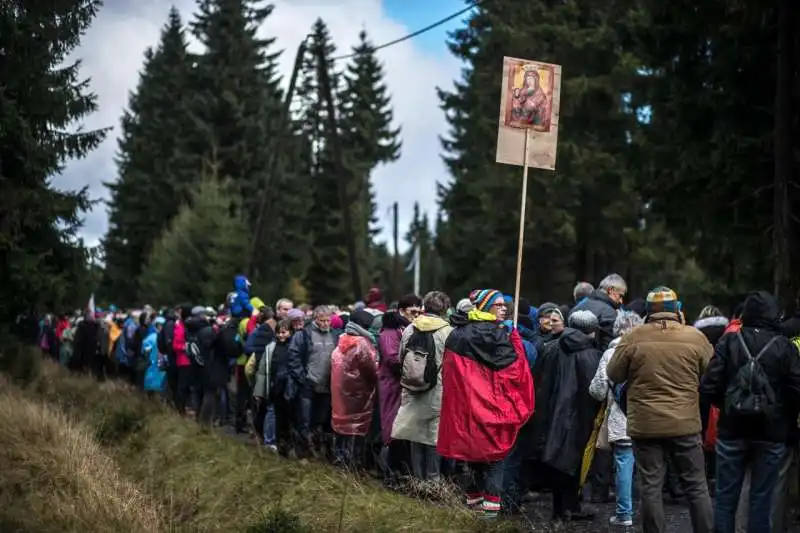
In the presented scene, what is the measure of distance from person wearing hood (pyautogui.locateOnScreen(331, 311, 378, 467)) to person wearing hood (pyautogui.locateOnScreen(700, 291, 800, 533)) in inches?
186

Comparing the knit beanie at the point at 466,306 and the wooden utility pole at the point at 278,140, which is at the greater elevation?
the wooden utility pole at the point at 278,140

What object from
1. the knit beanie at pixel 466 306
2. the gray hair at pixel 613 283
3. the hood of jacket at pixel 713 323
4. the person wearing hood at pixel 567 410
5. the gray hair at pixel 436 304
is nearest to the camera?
the person wearing hood at pixel 567 410

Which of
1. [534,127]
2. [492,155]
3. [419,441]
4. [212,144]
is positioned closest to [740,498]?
[419,441]

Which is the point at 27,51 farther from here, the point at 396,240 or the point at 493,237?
the point at 396,240

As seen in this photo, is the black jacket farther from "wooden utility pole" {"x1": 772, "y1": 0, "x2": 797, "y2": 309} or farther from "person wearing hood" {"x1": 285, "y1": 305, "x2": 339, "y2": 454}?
"wooden utility pole" {"x1": 772, "y1": 0, "x2": 797, "y2": 309}

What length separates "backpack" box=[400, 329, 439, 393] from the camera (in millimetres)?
9672

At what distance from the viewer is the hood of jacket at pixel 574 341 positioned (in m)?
9.34

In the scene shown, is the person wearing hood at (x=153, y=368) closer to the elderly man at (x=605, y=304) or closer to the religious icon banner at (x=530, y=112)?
the religious icon banner at (x=530, y=112)

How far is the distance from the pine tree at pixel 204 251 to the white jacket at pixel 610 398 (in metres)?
36.8

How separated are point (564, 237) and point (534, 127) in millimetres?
23182

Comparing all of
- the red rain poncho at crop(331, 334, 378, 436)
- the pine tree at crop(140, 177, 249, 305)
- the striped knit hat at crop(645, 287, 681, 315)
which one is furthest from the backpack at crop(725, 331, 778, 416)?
the pine tree at crop(140, 177, 249, 305)

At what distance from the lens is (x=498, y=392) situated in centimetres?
897

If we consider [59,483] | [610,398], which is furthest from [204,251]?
[610,398]

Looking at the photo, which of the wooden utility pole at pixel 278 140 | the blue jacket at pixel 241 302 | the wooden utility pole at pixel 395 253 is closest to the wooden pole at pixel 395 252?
the wooden utility pole at pixel 395 253
